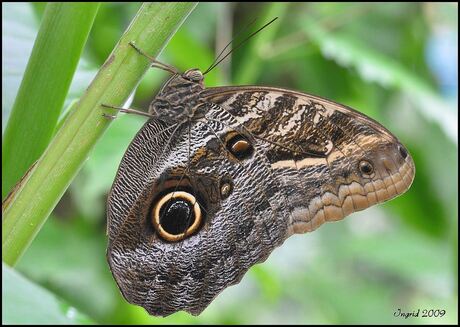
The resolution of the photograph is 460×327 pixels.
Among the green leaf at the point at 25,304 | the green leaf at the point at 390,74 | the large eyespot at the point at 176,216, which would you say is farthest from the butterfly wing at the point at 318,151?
the green leaf at the point at 390,74

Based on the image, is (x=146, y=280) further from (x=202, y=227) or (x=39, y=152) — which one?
(x=39, y=152)

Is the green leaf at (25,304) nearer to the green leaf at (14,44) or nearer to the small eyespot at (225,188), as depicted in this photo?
the green leaf at (14,44)

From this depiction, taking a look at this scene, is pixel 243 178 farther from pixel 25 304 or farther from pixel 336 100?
pixel 336 100

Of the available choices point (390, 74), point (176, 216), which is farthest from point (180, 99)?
point (390, 74)

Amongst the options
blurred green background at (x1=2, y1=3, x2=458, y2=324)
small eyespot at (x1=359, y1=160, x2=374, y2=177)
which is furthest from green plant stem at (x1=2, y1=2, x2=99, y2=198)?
blurred green background at (x1=2, y1=3, x2=458, y2=324)

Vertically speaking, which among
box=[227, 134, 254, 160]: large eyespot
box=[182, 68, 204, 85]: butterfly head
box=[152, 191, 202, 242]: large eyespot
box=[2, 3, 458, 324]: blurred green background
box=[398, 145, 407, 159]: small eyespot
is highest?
box=[182, 68, 204, 85]: butterfly head

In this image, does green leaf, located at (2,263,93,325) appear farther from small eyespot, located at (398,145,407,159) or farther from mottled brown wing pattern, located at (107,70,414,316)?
small eyespot, located at (398,145,407,159)
